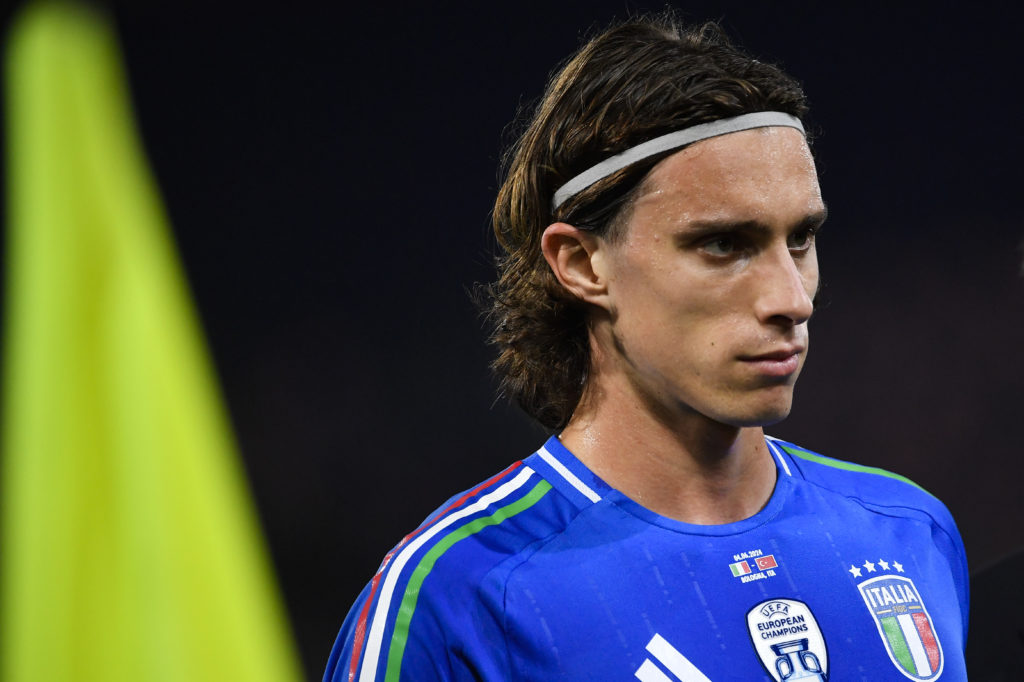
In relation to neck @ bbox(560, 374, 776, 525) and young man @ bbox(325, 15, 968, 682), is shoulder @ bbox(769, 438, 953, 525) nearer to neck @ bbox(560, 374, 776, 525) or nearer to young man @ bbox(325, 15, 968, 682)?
young man @ bbox(325, 15, 968, 682)

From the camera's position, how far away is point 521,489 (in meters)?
1.38

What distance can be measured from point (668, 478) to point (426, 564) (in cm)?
34

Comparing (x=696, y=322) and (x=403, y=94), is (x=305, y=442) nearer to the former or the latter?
(x=403, y=94)

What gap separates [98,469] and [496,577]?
74cm

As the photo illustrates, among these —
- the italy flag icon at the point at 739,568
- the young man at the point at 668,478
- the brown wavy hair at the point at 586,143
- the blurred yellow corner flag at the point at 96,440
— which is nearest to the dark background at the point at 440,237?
the brown wavy hair at the point at 586,143

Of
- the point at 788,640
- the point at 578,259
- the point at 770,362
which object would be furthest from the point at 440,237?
the point at 788,640

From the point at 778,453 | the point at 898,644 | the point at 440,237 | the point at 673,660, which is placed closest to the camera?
the point at 673,660

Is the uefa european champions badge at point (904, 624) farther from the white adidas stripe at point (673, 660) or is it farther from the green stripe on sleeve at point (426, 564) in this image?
the green stripe on sleeve at point (426, 564)

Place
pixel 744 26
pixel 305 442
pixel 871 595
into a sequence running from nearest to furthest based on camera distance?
pixel 871 595 → pixel 305 442 → pixel 744 26

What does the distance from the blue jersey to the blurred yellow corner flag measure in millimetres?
654

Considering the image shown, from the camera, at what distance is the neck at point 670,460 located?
1375mm

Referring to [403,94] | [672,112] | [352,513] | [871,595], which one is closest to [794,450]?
[871,595]

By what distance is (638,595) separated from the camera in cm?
127

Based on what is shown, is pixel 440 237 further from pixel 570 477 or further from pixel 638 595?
pixel 638 595
